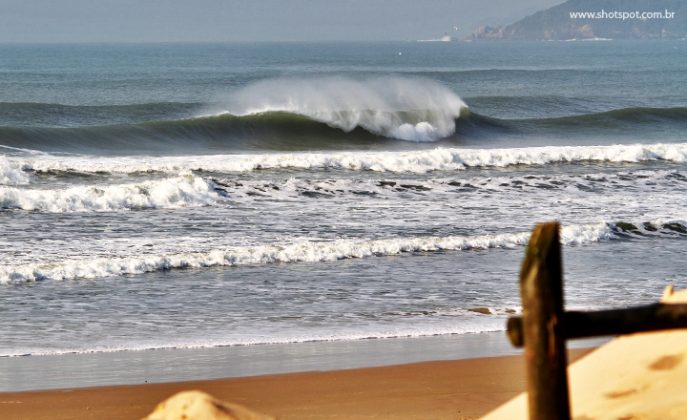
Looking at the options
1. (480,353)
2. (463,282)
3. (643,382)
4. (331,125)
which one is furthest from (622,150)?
(643,382)

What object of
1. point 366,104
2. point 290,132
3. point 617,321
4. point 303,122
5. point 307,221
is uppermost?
point 617,321

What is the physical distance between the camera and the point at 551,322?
3.42 meters

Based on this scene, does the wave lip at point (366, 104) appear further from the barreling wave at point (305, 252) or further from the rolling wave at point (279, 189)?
the barreling wave at point (305, 252)

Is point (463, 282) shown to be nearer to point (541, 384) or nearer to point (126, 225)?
point (126, 225)

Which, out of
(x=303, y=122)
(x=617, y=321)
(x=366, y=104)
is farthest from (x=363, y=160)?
(x=617, y=321)

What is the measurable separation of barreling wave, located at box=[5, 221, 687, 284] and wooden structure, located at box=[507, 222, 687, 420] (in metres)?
8.52

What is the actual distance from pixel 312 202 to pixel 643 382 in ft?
42.4

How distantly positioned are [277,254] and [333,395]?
5392 millimetres

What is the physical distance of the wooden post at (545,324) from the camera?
3385mm

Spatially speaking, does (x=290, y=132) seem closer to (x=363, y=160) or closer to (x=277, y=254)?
(x=363, y=160)

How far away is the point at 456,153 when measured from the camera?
22.5 metres

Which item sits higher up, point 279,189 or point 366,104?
point 366,104

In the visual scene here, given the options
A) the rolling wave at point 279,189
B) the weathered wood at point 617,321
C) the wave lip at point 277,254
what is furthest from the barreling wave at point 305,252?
the weathered wood at point 617,321

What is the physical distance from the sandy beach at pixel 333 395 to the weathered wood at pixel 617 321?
339 cm
